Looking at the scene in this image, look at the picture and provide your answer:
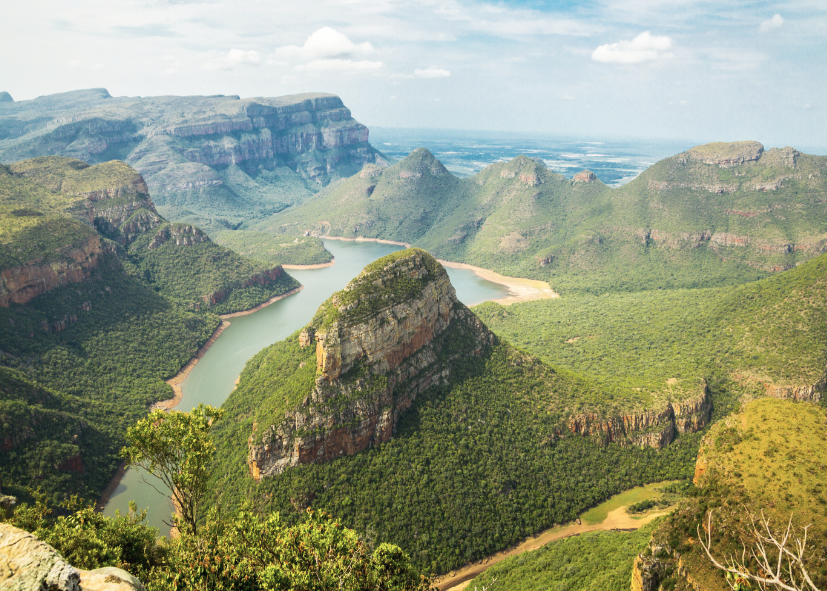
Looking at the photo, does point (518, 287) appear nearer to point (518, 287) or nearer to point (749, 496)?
point (518, 287)

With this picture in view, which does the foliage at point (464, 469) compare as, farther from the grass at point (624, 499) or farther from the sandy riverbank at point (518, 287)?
the sandy riverbank at point (518, 287)

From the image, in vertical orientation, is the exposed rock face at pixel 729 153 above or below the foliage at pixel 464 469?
above

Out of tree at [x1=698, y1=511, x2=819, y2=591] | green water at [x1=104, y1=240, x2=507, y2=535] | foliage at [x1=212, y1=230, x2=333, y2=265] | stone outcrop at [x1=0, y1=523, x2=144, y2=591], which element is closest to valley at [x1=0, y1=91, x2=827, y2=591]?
green water at [x1=104, y1=240, x2=507, y2=535]

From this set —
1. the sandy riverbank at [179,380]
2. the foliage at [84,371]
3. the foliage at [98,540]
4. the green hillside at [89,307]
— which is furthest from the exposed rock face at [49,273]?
the foliage at [98,540]

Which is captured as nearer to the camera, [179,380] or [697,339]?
[697,339]

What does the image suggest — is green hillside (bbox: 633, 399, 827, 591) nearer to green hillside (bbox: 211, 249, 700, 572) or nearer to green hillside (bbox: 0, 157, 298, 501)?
green hillside (bbox: 211, 249, 700, 572)

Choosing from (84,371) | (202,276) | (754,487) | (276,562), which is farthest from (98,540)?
(202,276)
